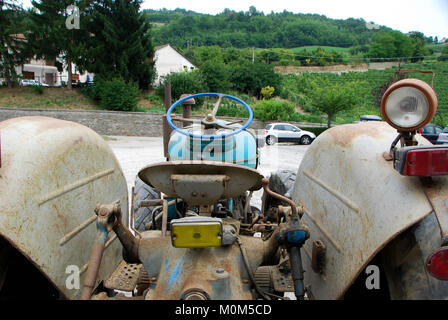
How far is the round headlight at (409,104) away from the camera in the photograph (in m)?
1.51

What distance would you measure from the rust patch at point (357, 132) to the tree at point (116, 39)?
2665cm

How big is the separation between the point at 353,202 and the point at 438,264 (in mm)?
516

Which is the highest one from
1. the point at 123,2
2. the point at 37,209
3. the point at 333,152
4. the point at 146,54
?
the point at 123,2

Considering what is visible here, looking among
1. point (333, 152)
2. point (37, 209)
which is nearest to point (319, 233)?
point (333, 152)

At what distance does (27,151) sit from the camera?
1.79 meters

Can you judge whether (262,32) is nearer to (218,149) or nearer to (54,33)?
(54,33)

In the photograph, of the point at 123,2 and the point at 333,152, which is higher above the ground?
the point at 123,2

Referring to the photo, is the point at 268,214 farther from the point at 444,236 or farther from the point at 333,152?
the point at 444,236

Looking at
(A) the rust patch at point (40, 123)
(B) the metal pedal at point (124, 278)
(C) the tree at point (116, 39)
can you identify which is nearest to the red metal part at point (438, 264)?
(B) the metal pedal at point (124, 278)

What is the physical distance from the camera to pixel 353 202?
5.93ft
